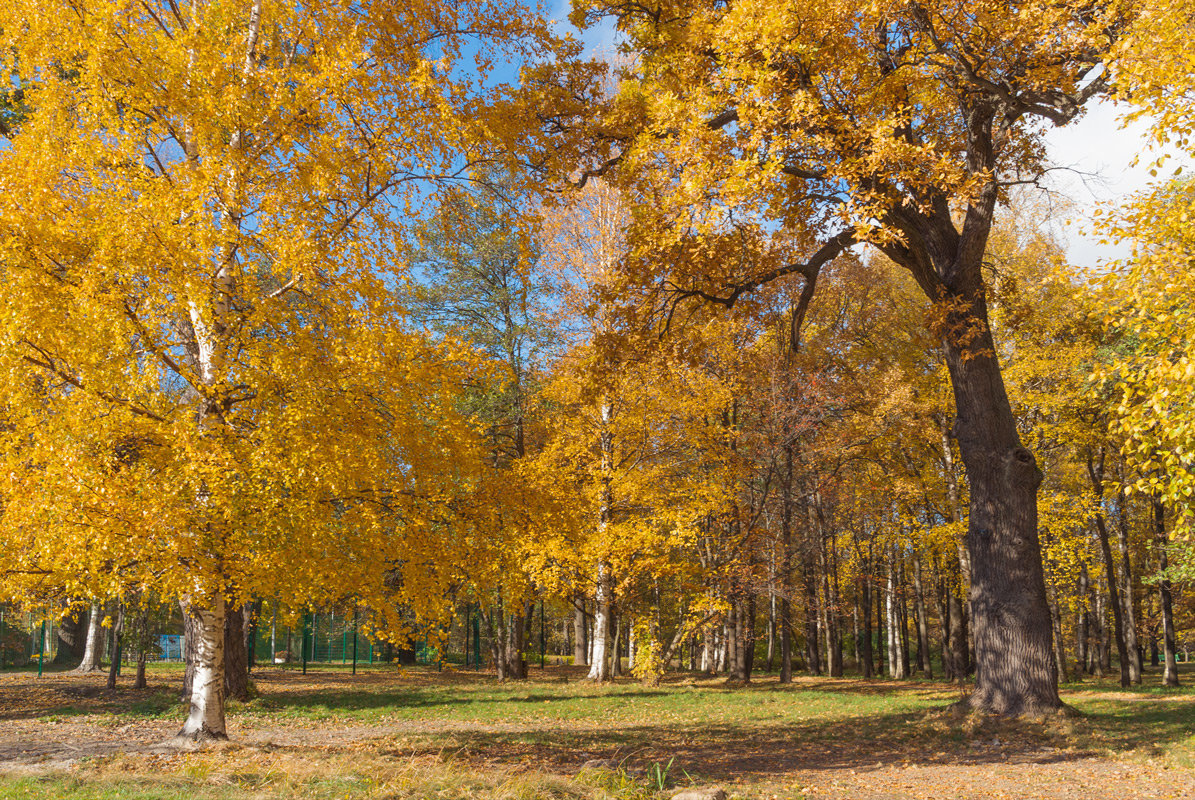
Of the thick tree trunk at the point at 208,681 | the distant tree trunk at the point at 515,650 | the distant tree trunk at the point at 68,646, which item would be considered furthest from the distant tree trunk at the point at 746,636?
the distant tree trunk at the point at 68,646

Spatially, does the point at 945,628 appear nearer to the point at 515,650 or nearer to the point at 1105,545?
the point at 1105,545

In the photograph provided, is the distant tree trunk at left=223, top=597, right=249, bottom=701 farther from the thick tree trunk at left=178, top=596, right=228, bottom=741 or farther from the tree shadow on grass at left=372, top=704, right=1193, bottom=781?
the thick tree trunk at left=178, top=596, right=228, bottom=741

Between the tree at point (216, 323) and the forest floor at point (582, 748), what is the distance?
1440 millimetres

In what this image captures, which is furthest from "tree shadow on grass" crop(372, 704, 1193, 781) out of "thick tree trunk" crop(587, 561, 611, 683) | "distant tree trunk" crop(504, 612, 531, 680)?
"distant tree trunk" crop(504, 612, 531, 680)

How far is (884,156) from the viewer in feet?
24.0

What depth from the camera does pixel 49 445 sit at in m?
5.51

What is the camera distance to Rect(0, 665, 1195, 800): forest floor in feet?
18.5

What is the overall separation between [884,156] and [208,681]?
334 inches

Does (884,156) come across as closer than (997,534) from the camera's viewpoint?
Yes

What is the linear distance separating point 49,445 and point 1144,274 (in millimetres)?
8340

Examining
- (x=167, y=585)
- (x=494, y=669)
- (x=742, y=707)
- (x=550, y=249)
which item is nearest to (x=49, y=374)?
(x=167, y=585)

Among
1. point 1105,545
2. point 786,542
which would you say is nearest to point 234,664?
point 786,542

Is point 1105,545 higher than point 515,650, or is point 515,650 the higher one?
point 1105,545

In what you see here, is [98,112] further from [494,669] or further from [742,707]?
[494,669]
